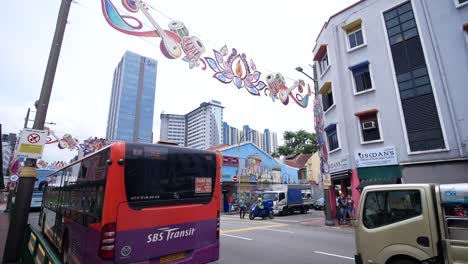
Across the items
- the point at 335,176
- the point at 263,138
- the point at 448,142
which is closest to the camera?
the point at 448,142

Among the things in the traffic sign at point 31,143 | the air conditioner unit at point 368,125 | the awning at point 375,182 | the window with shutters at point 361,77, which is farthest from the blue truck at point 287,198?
the traffic sign at point 31,143

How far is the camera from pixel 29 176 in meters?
6.31

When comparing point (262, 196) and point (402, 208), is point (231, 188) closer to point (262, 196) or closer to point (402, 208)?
point (262, 196)

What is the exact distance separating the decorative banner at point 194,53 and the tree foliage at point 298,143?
38851 millimetres

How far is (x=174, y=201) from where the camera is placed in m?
5.06

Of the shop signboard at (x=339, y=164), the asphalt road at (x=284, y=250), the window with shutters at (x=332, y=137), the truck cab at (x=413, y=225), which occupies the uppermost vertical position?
the window with shutters at (x=332, y=137)

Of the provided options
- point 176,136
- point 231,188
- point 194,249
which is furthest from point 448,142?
point 176,136

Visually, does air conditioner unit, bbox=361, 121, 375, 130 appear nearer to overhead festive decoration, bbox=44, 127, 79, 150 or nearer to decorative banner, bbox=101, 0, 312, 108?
decorative banner, bbox=101, 0, 312, 108

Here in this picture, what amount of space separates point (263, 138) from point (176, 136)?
86.1 feet

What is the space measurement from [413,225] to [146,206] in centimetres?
486

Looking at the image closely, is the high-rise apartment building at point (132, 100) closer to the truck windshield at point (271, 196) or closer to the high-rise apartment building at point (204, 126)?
the high-rise apartment building at point (204, 126)

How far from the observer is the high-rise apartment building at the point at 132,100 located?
27.1 metres

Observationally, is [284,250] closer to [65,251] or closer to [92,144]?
[65,251]

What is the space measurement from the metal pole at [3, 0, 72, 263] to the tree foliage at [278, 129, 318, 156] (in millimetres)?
47668
